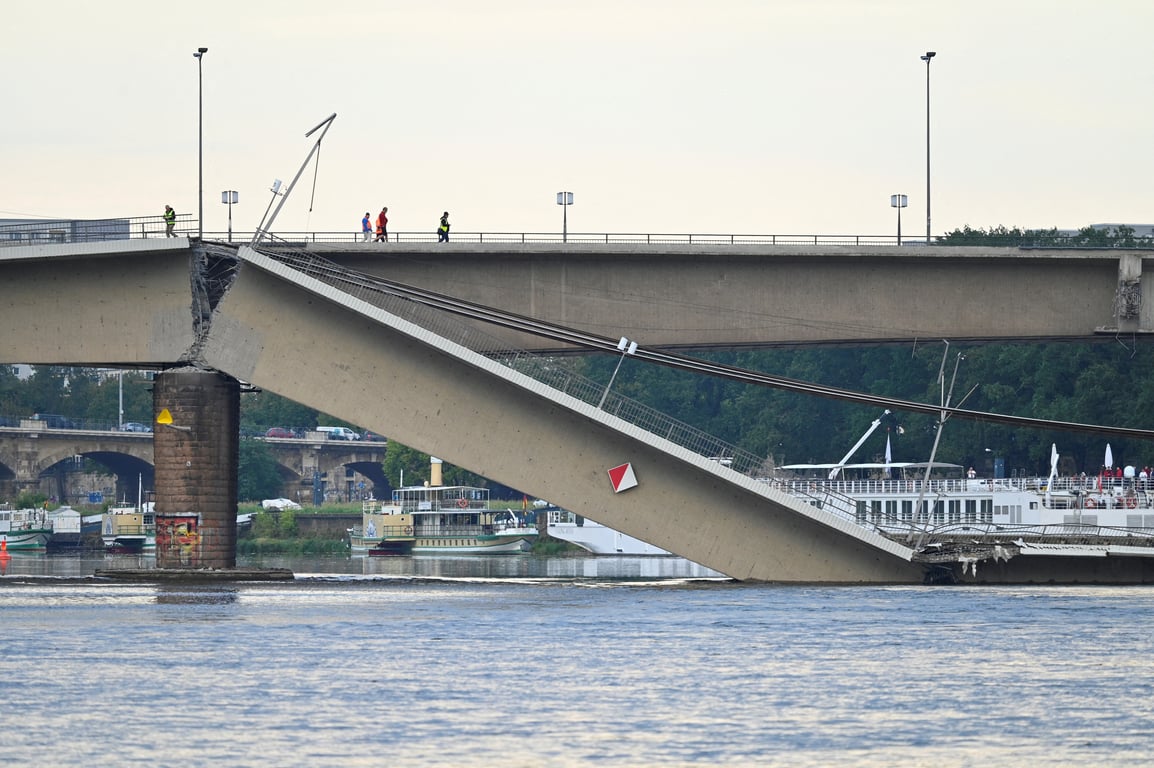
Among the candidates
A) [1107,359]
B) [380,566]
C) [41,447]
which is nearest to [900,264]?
[380,566]

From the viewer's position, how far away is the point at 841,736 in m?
26.3

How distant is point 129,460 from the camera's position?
5714 inches

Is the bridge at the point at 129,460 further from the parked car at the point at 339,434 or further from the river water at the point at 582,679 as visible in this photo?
the river water at the point at 582,679

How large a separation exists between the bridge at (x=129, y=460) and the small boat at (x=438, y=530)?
19.7m

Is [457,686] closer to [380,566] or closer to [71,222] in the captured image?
[71,222]

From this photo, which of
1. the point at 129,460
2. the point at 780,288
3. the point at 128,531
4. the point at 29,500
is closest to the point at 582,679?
the point at 780,288

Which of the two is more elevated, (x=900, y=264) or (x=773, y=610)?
(x=900, y=264)

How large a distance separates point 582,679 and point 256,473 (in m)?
121

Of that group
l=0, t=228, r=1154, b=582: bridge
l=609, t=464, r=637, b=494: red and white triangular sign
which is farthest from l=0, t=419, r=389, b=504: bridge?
l=609, t=464, r=637, b=494: red and white triangular sign

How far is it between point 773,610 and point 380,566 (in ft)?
149

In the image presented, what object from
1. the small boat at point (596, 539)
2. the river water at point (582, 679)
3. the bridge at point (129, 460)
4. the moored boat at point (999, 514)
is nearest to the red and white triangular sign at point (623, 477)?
the river water at point (582, 679)

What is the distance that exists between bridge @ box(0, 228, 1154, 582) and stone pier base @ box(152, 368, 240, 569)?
97 millimetres

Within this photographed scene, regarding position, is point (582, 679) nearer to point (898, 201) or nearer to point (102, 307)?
point (102, 307)

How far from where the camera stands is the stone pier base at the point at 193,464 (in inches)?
2084
